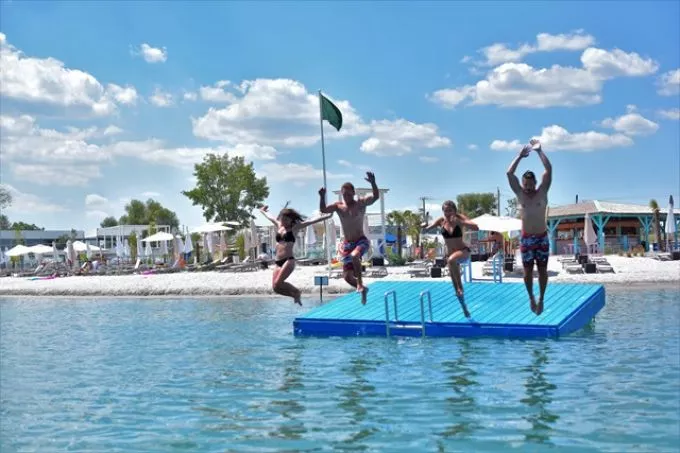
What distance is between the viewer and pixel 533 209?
10094mm

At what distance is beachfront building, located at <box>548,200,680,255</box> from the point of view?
162 ft

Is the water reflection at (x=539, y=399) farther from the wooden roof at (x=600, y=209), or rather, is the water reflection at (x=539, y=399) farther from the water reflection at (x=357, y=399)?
the wooden roof at (x=600, y=209)

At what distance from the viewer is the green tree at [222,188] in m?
77.0

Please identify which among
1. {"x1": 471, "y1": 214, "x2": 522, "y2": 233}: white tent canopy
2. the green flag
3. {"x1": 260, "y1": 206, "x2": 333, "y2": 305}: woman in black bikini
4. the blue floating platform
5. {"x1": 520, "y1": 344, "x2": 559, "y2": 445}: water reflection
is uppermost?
the green flag

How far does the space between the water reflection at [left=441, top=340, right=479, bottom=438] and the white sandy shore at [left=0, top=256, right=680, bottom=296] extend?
1399 centimetres

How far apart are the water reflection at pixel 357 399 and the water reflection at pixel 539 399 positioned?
8.77ft

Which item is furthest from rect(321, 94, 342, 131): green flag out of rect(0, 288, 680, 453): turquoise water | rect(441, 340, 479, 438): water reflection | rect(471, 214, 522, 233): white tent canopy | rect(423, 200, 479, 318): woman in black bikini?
rect(471, 214, 522, 233): white tent canopy

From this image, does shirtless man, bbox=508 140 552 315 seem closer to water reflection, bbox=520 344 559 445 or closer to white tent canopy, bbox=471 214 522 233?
water reflection, bbox=520 344 559 445

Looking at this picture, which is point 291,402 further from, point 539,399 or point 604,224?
point 604,224

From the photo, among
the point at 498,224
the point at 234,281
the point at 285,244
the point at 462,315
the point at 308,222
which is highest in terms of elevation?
the point at 498,224

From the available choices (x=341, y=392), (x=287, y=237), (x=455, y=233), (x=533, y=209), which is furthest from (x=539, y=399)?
(x=287, y=237)

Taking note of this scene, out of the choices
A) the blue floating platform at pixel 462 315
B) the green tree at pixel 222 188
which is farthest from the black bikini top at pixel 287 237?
the green tree at pixel 222 188

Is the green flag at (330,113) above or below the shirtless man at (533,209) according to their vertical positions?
above

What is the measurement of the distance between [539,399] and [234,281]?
82.4ft
